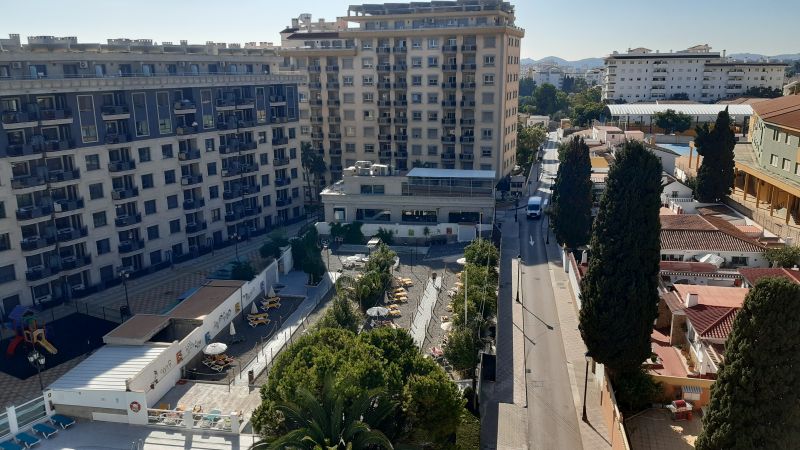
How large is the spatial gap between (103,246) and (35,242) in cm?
692

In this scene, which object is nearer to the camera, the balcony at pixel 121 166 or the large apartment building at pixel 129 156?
the large apartment building at pixel 129 156

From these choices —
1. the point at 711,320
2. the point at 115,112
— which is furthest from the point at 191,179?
the point at 711,320

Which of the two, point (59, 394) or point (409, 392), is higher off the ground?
point (409, 392)

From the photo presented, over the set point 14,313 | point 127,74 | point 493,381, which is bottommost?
point 493,381

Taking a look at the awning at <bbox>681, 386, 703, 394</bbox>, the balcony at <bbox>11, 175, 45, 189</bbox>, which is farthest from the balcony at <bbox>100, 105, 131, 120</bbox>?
the awning at <bbox>681, 386, 703, 394</bbox>

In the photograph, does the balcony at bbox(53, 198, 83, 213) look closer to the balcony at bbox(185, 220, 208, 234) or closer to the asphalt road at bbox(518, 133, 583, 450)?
the balcony at bbox(185, 220, 208, 234)

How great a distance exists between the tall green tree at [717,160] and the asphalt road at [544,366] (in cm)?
1983

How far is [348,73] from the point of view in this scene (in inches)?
3546

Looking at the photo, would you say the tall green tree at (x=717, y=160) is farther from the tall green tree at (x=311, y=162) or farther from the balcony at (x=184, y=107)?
the balcony at (x=184, y=107)

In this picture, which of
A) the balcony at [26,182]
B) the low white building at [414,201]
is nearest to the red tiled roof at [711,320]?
the low white building at [414,201]

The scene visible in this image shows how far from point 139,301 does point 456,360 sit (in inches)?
1256

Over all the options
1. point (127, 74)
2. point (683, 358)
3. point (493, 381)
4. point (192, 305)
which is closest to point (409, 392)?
point (493, 381)

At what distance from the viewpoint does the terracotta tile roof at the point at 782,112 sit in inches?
2424

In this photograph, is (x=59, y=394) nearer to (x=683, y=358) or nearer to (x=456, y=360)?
(x=456, y=360)
